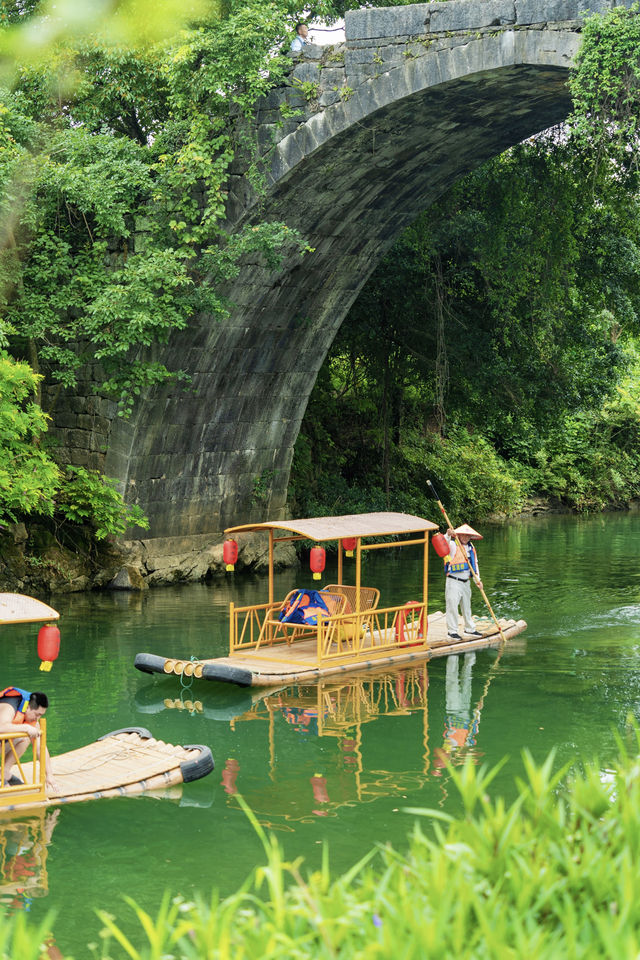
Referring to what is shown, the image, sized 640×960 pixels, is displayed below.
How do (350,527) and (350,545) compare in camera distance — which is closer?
(350,527)

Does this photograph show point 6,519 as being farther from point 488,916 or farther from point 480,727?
point 488,916

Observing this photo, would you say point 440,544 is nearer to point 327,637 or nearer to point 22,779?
point 327,637

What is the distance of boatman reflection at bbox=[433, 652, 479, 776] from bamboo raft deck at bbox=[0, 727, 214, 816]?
180cm

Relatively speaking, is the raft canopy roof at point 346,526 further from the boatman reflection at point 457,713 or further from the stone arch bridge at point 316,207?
the stone arch bridge at point 316,207

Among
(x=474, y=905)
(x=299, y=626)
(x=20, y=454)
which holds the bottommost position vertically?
(x=299, y=626)

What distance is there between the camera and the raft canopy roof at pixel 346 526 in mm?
11539

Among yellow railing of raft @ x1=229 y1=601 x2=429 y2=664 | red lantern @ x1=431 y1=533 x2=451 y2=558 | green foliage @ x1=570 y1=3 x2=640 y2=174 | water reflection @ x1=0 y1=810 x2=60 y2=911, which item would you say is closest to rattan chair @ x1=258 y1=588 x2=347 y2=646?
yellow railing of raft @ x1=229 y1=601 x2=429 y2=664

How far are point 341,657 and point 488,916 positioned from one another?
8370 mm

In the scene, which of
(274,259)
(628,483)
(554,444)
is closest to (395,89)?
(274,259)

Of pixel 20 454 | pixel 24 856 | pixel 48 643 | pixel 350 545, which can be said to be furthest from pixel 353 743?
pixel 20 454

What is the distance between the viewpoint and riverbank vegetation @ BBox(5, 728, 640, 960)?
10.6 feet

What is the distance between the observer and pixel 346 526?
12.2 m

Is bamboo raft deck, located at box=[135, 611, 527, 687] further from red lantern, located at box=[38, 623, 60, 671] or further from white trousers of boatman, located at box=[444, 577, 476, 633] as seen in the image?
red lantern, located at box=[38, 623, 60, 671]

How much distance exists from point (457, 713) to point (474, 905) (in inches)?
272
